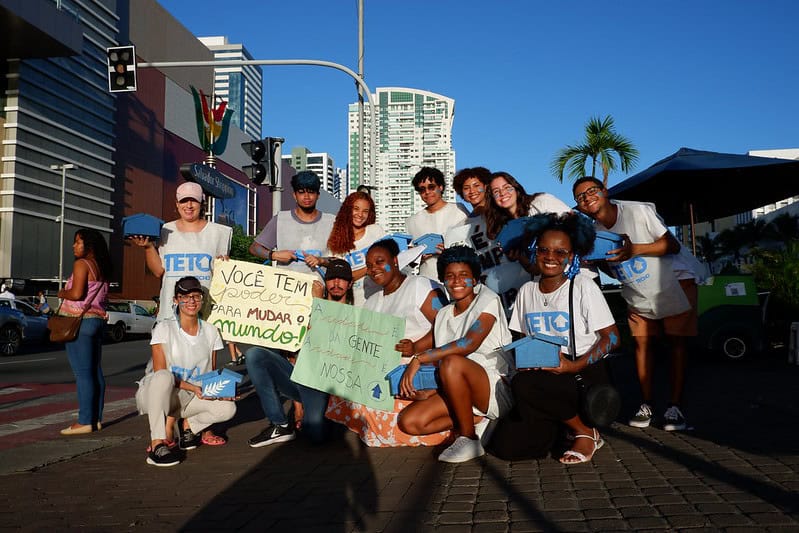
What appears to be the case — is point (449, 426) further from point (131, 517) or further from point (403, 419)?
point (131, 517)

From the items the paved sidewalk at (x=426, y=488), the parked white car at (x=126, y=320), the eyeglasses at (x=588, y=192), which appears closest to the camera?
the paved sidewalk at (x=426, y=488)

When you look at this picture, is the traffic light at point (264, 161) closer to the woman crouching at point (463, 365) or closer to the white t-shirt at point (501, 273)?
the white t-shirt at point (501, 273)

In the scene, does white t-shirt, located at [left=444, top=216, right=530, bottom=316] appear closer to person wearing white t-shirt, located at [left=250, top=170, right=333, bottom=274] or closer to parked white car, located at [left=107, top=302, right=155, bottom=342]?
person wearing white t-shirt, located at [left=250, top=170, right=333, bottom=274]

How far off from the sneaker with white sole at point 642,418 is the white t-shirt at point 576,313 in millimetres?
1438

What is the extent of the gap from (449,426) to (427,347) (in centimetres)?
56

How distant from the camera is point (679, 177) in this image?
32.0 ft

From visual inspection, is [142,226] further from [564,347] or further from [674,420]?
[674,420]

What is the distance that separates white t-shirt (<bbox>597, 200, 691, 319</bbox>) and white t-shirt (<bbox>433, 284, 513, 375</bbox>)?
3.72 ft

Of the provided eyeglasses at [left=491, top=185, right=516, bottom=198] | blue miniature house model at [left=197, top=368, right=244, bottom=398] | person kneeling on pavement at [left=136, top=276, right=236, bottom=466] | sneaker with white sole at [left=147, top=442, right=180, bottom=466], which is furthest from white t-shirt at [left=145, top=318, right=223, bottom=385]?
eyeglasses at [left=491, top=185, right=516, bottom=198]

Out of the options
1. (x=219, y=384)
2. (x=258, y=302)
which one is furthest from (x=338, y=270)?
(x=219, y=384)

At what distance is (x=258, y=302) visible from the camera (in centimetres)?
510

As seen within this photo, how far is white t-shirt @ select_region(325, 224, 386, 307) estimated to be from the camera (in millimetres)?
5340

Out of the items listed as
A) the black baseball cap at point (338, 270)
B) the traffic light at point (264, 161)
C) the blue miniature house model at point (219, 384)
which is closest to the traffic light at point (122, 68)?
the traffic light at point (264, 161)

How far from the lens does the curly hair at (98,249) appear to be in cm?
575
